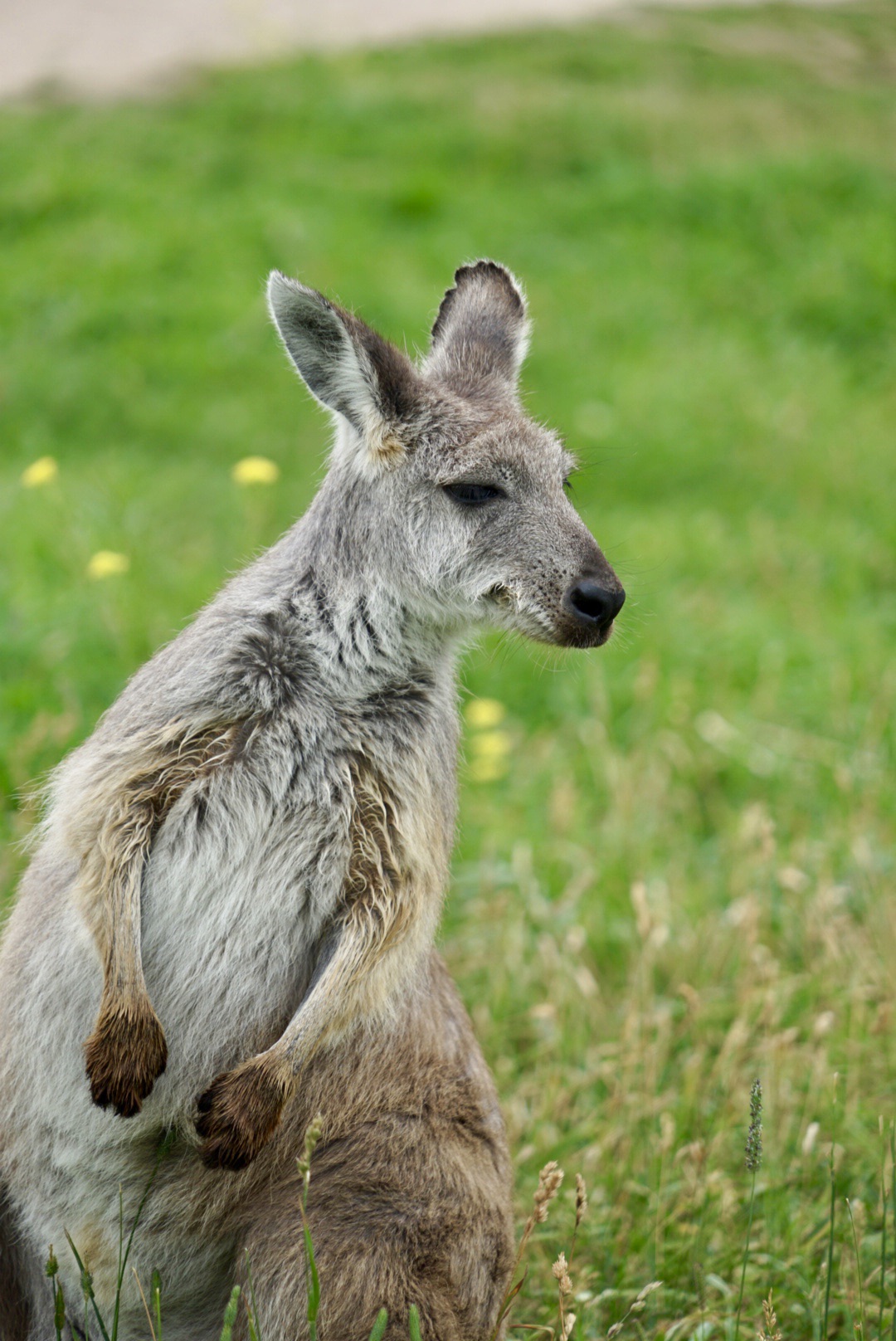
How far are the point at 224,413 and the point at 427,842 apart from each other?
653 cm

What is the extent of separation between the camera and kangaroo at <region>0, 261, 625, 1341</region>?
10.1 feet

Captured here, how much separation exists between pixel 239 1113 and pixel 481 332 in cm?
237

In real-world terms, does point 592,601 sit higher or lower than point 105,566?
higher

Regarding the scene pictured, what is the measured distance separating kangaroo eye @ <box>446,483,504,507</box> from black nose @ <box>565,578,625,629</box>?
1.15 ft

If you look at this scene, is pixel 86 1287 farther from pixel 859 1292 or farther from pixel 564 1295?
pixel 859 1292

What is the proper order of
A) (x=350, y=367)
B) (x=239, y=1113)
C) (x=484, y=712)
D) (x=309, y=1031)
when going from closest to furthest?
(x=239, y=1113) → (x=309, y=1031) → (x=350, y=367) → (x=484, y=712)

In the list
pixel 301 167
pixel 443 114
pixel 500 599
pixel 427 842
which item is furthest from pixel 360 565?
pixel 443 114

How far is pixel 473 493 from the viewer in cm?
361

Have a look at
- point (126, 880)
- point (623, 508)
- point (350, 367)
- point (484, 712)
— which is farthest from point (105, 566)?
point (623, 508)

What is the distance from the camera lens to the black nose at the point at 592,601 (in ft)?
11.3

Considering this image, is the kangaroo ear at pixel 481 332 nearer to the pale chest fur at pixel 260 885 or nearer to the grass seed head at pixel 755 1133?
the pale chest fur at pixel 260 885

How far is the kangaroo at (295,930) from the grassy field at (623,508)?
2.50ft

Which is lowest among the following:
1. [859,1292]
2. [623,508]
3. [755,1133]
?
[859,1292]

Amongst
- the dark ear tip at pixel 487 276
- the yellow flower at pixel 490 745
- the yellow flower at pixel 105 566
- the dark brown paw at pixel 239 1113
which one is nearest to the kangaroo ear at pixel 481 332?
the dark ear tip at pixel 487 276
